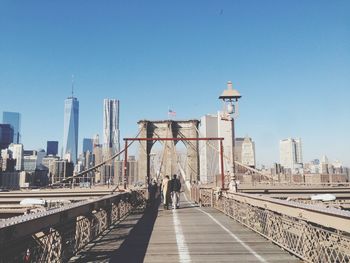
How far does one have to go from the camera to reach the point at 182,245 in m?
7.33

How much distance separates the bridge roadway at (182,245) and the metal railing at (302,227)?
0.81 ft

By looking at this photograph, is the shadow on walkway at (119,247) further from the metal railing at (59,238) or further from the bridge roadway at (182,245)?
the metal railing at (59,238)

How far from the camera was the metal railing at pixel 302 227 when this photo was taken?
16.4 feet

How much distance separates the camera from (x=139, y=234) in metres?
8.86

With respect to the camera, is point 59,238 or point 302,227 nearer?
point 59,238

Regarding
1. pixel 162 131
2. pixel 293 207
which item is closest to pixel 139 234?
pixel 293 207

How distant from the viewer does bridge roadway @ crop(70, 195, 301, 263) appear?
6238 mm

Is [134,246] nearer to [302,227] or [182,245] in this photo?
[182,245]

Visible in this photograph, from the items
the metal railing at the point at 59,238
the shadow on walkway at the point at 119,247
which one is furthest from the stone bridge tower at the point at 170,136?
the metal railing at the point at 59,238

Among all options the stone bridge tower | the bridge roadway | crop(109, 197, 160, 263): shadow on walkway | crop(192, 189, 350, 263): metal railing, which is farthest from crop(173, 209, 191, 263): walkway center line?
the stone bridge tower

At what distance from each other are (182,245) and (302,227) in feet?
8.61

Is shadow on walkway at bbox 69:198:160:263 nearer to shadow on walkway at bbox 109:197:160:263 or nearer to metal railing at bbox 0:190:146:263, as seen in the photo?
shadow on walkway at bbox 109:197:160:263

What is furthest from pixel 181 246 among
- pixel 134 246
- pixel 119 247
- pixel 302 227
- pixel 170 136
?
pixel 170 136

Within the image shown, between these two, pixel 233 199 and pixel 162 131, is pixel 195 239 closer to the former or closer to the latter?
pixel 233 199
